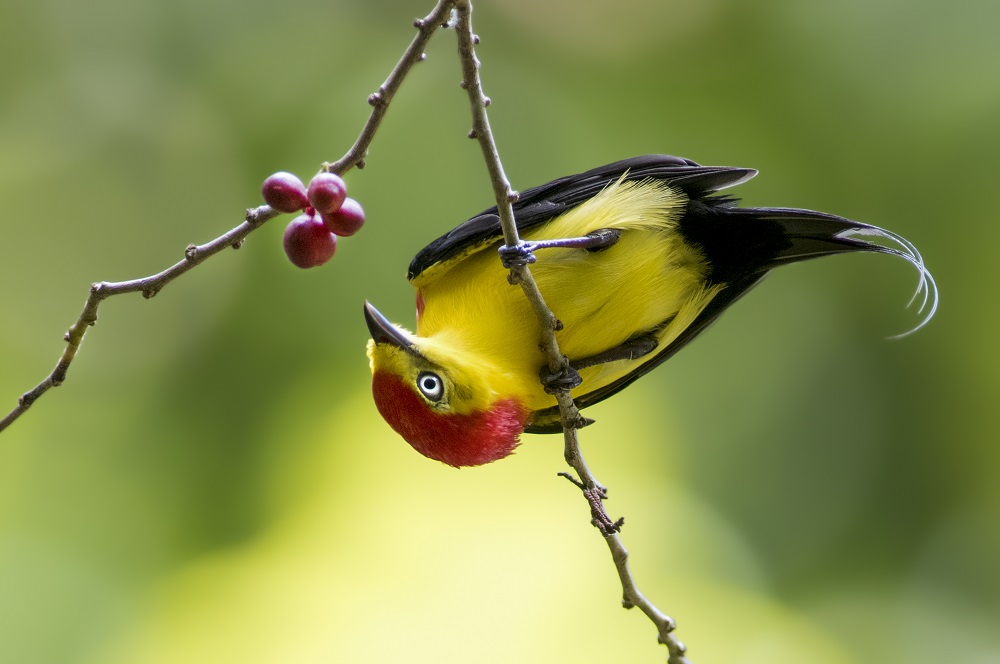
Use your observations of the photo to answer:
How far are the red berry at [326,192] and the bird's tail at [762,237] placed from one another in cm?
160

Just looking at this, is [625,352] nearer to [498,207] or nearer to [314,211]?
[498,207]

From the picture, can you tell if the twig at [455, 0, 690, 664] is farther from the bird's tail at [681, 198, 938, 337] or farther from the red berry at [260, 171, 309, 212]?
the bird's tail at [681, 198, 938, 337]

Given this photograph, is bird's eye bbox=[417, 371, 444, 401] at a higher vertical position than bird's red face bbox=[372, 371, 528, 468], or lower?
higher

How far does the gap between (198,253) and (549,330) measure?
1.21 metres

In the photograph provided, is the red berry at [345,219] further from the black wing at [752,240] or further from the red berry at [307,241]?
the black wing at [752,240]

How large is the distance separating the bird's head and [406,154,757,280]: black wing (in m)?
0.45

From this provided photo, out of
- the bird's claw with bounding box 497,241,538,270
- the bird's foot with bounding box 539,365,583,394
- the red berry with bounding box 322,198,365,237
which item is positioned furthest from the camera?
the bird's foot with bounding box 539,365,583,394

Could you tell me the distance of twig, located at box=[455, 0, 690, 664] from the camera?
2393 millimetres

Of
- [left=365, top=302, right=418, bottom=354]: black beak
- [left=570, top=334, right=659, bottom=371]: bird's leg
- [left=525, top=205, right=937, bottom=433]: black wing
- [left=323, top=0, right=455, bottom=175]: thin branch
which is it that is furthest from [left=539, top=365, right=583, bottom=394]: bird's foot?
[left=323, top=0, right=455, bottom=175]: thin branch

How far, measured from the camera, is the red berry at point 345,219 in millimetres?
2691

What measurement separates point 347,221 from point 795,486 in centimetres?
631

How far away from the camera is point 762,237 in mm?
3744

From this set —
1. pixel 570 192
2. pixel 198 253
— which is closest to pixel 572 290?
pixel 570 192

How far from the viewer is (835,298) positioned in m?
8.25
